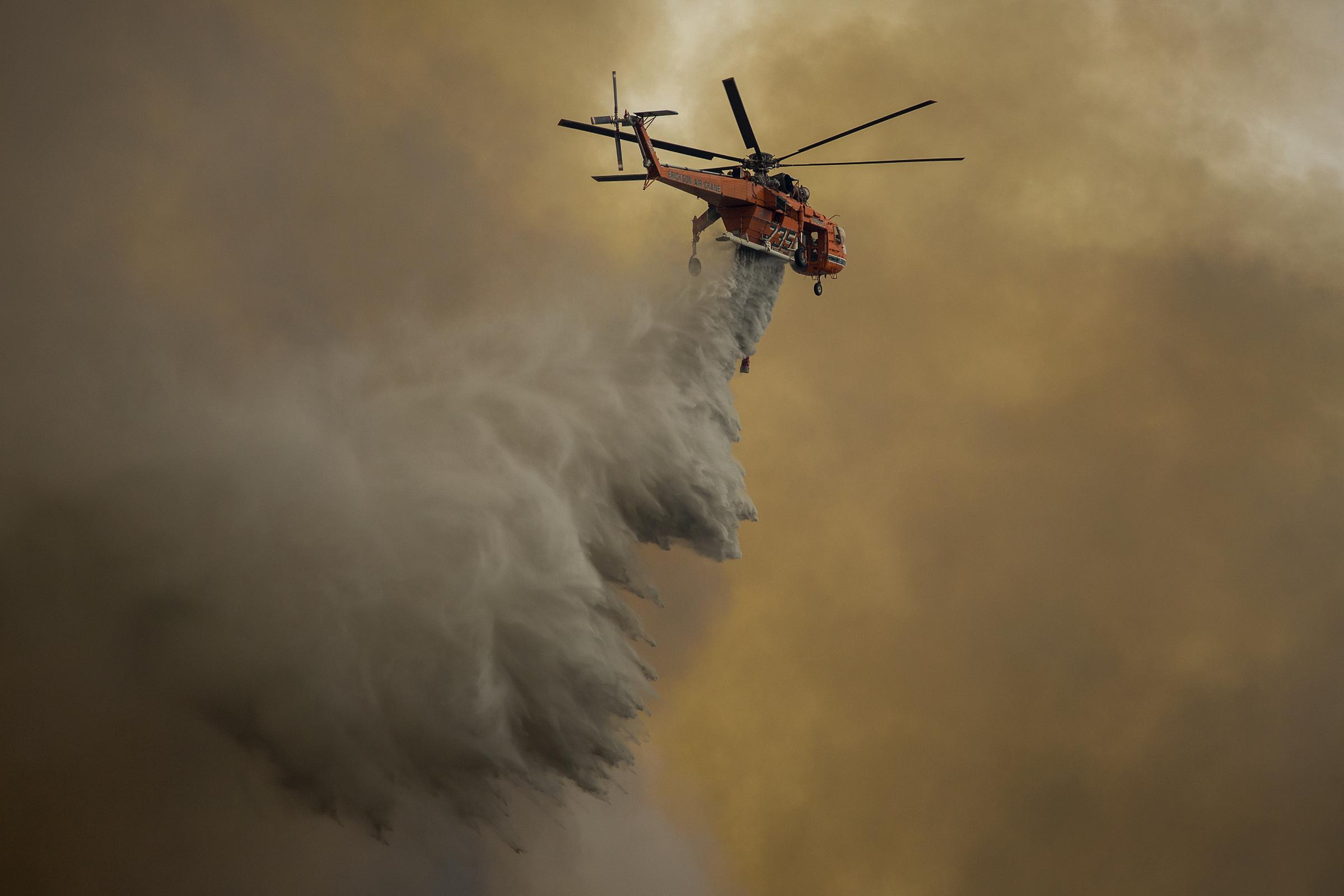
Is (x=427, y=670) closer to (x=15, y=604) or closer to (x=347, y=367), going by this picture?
(x=347, y=367)

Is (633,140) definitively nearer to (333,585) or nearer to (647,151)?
(647,151)

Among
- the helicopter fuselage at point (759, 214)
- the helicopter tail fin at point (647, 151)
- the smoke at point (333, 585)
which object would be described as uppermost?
the helicopter fuselage at point (759, 214)

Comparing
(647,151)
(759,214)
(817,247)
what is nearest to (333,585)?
(647,151)

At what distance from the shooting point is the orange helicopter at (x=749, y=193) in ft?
63.3

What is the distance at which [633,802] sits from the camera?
35406mm

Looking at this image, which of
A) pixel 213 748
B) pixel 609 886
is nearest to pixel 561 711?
pixel 213 748

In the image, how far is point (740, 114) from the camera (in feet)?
65.2

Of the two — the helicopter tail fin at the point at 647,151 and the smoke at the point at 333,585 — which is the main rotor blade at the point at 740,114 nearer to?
the helicopter tail fin at the point at 647,151

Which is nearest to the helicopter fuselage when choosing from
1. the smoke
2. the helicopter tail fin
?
the helicopter tail fin

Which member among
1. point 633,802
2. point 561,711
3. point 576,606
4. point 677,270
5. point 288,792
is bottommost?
point 288,792

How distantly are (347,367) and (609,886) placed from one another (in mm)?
20465

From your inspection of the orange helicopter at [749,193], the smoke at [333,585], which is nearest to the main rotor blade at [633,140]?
the orange helicopter at [749,193]

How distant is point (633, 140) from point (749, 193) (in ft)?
9.74

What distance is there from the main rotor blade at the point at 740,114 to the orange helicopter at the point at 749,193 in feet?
0.07
